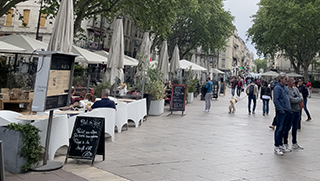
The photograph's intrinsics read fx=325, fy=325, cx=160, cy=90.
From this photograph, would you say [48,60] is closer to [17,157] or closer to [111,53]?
[17,157]

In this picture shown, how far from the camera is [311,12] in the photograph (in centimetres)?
3294

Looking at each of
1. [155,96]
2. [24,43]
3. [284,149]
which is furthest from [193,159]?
[24,43]

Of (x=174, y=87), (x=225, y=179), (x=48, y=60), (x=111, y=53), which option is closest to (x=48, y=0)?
(x=111, y=53)

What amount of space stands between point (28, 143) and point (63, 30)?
6.30 m

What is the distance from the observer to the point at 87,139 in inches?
245

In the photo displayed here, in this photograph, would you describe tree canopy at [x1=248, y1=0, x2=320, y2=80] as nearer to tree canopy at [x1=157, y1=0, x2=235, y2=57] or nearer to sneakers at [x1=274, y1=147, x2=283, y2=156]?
tree canopy at [x1=157, y1=0, x2=235, y2=57]

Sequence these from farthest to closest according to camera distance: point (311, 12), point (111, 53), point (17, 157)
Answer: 1. point (311, 12)
2. point (111, 53)
3. point (17, 157)

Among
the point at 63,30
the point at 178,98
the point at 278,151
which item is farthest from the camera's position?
the point at 178,98

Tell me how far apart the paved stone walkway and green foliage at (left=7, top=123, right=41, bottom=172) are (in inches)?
8.2

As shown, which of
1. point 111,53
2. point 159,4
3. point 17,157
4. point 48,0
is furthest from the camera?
point 159,4

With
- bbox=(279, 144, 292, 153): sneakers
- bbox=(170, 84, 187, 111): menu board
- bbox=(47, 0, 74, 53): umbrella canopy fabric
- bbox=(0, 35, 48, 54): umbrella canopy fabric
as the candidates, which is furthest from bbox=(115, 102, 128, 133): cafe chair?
bbox=(0, 35, 48, 54): umbrella canopy fabric

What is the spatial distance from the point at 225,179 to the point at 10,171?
3499mm

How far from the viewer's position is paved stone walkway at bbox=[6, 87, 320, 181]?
5.54 m

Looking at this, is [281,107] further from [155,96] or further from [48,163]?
[155,96]
